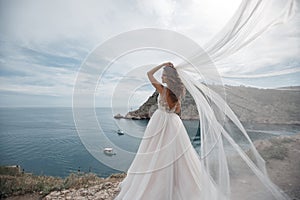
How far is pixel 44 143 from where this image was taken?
4.11 metres

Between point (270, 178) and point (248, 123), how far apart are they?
437 millimetres

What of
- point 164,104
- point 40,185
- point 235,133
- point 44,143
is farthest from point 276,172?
point 44,143

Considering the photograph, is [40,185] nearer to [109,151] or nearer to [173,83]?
[109,151]

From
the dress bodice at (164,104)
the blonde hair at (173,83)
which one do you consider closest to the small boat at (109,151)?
the dress bodice at (164,104)

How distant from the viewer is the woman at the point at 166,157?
1.69 m

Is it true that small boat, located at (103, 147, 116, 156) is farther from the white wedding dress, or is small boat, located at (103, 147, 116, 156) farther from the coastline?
the coastline

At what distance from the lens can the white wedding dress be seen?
1.69m

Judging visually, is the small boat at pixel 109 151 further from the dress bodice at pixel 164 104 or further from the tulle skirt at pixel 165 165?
the dress bodice at pixel 164 104

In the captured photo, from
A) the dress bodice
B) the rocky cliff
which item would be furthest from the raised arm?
the rocky cliff

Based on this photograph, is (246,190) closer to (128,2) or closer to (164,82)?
(164,82)

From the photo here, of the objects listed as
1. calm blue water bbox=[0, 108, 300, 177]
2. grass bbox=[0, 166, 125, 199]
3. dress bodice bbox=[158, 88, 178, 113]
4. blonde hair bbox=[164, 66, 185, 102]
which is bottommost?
grass bbox=[0, 166, 125, 199]

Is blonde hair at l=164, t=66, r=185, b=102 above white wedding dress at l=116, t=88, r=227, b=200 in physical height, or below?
above

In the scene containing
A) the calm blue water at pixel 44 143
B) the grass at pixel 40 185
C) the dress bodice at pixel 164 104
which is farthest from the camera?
the calm blue water at pixel 44 143

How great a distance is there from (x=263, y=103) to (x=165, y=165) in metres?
0.95
